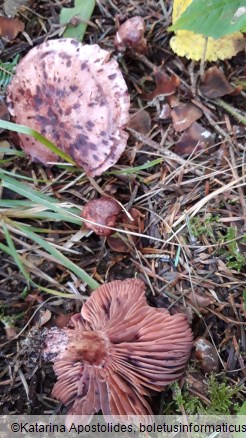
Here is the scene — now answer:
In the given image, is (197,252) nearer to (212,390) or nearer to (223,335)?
(223,335)

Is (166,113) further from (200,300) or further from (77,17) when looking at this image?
(200,300)

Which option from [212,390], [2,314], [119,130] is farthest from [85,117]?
[212,390]

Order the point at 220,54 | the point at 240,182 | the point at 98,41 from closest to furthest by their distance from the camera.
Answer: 1. the point at 240,182
2. the point at 220,54
3. the point at 98,41

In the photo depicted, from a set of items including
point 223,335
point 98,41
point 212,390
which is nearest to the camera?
point 212,390

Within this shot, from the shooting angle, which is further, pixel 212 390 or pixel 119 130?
pixel 119 130

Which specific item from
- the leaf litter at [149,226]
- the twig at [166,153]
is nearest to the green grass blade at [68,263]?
the leaf litter at [149,226]

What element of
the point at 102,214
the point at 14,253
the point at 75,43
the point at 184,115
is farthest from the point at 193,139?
the point at 14,253

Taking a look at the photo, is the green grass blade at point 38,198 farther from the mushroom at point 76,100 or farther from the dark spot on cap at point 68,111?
the dark spot on cap at point 68,111
